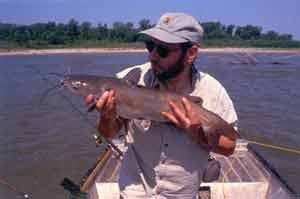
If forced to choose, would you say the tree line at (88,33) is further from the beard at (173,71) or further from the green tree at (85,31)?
the beard at (173,71)

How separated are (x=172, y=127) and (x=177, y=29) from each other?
2.06ft

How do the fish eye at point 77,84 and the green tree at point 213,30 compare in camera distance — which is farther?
the green tree at point 213,30

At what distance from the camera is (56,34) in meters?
88.2

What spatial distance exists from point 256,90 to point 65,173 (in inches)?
599

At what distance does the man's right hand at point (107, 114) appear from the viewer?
8.37 ft

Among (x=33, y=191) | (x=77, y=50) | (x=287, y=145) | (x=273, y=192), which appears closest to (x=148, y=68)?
(x=273, y=192)

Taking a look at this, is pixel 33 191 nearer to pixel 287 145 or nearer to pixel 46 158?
pixel 46 158

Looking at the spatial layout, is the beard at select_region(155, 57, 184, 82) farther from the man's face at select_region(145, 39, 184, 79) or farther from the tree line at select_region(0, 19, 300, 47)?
the tree line at select_region(0, 19, 300, 47)

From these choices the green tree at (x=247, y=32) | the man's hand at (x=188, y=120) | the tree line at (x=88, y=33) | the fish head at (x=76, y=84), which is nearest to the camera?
the man's hand at (x=188, y=120)

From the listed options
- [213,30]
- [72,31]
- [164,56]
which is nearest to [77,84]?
[164,56]

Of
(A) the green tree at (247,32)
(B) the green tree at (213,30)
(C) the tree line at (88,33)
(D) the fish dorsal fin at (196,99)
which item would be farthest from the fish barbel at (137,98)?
(A) the green tree at (247,32)

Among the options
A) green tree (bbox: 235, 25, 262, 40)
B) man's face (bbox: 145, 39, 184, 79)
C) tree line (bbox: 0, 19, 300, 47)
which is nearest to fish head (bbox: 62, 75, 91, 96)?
man's face (bbox: 145, 39, 184, 79)

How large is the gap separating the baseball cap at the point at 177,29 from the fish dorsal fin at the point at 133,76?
0.95ft

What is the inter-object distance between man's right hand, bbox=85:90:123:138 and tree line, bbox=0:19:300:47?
8181 centimetres
